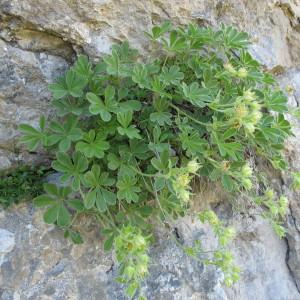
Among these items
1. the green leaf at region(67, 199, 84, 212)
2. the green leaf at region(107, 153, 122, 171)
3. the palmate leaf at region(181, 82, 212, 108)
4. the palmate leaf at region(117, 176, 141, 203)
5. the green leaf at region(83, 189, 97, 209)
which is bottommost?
the green leaf at region(67, 199, 84, 212)

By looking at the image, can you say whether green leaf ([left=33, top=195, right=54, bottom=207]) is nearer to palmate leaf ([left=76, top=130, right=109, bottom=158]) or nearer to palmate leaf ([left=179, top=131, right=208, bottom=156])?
palmate leaf ([left=76, top=130, right=109, bottom=158])

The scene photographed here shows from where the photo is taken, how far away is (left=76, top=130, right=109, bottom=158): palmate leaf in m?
1.64

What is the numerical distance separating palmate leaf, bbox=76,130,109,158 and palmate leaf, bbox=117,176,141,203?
14cm

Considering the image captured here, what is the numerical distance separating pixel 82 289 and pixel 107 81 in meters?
0.94

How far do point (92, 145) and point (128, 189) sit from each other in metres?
0.23

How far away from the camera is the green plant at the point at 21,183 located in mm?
1818

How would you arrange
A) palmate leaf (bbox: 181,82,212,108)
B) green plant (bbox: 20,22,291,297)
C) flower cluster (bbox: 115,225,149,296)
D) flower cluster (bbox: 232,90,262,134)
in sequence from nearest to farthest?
flower cluster (bbox: 115,225,149,296) → flower cluster (bbox: 232,90,262,134) → green plant (bbox: 20,22,291,297) → palmate leaf (bbox: 181,82,212,108)

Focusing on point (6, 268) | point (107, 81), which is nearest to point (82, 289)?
point (6, 268)

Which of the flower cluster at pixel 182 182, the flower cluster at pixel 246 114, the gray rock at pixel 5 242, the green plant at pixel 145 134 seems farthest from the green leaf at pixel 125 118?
the gray rock at pixel 5 242

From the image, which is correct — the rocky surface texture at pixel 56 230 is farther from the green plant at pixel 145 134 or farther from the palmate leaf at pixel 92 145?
the palmate leaf at pixel 92 145

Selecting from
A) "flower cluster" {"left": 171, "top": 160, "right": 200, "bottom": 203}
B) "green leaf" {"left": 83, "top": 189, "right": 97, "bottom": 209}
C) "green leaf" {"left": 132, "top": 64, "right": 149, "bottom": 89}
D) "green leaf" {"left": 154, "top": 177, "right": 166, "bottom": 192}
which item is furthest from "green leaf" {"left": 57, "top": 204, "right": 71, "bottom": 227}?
"green leaf" {"left": 132, "top": 64, "right": 149, "bottom": 89}

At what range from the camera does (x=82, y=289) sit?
6.13 feet

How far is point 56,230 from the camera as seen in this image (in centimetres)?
189

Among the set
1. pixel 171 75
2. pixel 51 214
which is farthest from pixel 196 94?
pixel 51 214
